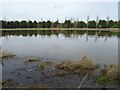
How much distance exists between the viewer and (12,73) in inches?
425

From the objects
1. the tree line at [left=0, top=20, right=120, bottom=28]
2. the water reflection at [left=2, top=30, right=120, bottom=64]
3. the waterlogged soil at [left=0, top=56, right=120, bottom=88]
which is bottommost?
the waterlogged soil at [left=0, top=56, right=120, bottom=88]

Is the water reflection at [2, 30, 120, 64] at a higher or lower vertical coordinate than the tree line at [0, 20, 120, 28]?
lower

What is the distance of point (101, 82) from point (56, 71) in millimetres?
3682

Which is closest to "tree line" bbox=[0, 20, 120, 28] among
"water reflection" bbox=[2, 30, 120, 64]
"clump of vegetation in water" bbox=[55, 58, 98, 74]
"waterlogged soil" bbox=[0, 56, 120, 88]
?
"water reflection" bbox=[2, 30, 120, 64]

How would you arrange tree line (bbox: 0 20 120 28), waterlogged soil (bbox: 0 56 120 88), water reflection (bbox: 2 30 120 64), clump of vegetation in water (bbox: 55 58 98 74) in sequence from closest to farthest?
waterlogged soil (bbox: 0 56 120 88)
clump of vegetation in water (bbox: 55 58 98 74)
water reflection (bbox: 2 30 120 64)
tree line (bbox: 0 20 120 28)

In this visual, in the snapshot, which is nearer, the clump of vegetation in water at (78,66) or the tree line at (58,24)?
the clump of vegetation in water at (78,66)

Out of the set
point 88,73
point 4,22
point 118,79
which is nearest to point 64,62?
point 88,73

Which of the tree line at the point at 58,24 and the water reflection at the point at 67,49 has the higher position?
the tree line at the point at 58,24

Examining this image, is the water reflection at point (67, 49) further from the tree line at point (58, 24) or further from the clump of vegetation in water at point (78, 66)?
the tree line at point (58, 24)

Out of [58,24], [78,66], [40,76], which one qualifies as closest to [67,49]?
[78,66]

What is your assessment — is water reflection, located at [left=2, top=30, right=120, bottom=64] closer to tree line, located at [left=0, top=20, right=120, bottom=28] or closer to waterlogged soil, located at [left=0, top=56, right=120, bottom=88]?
waterlogged soil, located at [left=0, top=56, right=120, bottom=88]

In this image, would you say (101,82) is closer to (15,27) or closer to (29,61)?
(29,61)

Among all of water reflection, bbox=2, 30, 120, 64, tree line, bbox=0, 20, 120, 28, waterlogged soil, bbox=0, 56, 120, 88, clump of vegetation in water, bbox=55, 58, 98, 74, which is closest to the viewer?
waterlogged soil, bbox=0, 56, 120, 88

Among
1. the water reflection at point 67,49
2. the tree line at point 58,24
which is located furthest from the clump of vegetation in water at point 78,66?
the tree line at point 58,24
